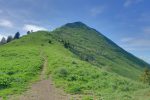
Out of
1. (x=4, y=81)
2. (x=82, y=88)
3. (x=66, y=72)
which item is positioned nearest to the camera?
(x=82, y=88)

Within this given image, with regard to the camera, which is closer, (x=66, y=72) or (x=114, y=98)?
(x=114, y=98)

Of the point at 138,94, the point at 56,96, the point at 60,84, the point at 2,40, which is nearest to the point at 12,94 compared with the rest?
the point at 56,96

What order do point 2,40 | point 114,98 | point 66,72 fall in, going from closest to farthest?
point 114,98, point 66,72, point 2,40

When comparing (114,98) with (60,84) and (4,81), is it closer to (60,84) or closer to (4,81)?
(60,84)

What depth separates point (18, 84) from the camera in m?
35.3

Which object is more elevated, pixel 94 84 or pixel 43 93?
pixel 94 84

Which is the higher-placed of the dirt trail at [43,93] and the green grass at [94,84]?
the green grass at [94,84]

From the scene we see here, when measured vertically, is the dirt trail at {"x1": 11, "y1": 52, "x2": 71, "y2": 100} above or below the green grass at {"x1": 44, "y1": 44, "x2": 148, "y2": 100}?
below

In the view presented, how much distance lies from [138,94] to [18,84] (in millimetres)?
15020

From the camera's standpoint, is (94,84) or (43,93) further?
(94,84)

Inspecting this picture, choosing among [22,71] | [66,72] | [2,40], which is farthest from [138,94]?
[2,40]

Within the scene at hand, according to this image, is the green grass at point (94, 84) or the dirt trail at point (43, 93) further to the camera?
the green grass at point (94, 84)

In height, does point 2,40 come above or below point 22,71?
above

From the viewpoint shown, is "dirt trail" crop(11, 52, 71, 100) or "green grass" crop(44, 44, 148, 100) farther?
"green grass" crop(44, 44, 148, 100)
